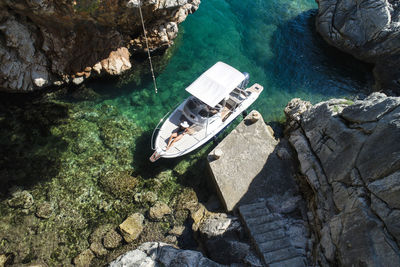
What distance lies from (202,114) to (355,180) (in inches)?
337

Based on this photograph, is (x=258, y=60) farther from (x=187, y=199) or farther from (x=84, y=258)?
(x=84, y=258)

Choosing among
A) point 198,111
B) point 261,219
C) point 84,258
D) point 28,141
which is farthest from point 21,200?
point 261,219


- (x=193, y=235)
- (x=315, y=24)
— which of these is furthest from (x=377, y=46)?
(x=193, y=235)

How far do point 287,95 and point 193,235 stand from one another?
461 inches

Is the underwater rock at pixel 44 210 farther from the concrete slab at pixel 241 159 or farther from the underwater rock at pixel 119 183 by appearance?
the concrete slab at pixel 241 159

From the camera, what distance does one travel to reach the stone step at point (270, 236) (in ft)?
41.4

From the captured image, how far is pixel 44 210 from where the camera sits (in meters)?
14.5

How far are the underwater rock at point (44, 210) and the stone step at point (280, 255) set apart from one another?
10410 millimetres

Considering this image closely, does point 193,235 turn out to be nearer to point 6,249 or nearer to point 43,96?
point 6,249

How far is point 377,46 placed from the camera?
21766mm

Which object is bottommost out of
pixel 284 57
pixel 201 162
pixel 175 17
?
pixel 201 162

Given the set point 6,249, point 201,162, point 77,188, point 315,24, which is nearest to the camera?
point 6,249

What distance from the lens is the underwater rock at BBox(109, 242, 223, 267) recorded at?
11641 mm

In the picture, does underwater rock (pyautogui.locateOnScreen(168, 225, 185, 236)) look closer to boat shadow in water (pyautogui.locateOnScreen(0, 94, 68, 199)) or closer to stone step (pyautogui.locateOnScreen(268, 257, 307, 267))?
stone step (pyautogui.locateOnScreen(268, 257, 307, 267))
